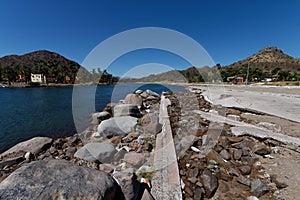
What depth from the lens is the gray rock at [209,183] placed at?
2.21 m

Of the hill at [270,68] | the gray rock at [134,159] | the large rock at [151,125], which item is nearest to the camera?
the gray rock at [134,159]

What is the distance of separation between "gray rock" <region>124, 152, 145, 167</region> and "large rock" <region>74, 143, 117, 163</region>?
373mm

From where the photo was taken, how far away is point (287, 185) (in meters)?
2.22

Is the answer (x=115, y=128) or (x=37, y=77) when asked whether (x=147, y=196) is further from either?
(x=37, y=77)

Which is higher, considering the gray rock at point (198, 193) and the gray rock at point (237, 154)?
the gray rock at point (237, 154)

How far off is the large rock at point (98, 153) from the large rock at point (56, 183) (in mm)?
1468

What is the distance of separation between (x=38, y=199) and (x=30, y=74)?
8076 centimetres

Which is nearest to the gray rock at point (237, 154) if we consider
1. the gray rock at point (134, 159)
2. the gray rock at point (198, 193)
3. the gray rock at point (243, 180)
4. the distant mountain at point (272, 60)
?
the gray rock at point (243, 180)

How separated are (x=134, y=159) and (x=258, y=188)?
7.08ft

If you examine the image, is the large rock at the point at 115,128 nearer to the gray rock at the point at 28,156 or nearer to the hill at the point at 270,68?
the gray rock at the point at 28,156

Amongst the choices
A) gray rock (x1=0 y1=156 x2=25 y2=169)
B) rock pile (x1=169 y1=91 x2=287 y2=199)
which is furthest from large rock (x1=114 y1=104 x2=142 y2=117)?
gray rock (x1=0 y1=156 x2=25 y2=169)

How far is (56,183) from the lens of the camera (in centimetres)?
147

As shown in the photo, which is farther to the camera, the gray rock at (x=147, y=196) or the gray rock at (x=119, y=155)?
the gray rock at (x=119, y=155)

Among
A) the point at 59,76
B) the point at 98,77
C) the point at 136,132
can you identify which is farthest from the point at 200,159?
the point at 59,76
